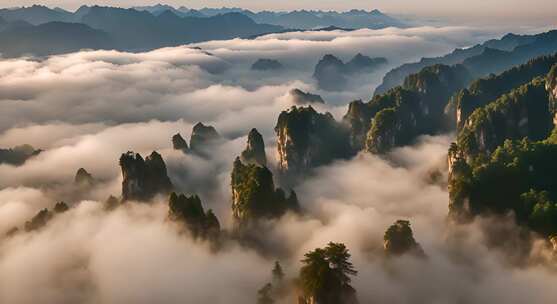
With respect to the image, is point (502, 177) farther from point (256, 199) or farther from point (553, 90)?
point (553, 90)

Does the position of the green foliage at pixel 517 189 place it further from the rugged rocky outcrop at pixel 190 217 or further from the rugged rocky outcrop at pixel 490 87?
the rugged rocky outcrop at pixel 490 87

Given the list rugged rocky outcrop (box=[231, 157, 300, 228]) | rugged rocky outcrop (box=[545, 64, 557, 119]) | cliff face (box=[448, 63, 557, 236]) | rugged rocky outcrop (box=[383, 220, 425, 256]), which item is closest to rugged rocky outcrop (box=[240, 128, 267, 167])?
rugged rocky outcrop (box=[231, 157, 300, 228])

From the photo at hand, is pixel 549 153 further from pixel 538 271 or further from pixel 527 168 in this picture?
pixel 538 271

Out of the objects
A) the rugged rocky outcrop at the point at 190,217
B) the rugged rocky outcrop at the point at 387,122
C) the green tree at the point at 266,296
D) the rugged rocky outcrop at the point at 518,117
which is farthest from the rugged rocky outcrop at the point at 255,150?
the green tree at the point at 266,296

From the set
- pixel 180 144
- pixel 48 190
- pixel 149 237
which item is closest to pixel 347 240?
pixel 149 237

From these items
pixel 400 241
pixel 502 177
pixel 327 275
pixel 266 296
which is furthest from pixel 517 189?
pixel 327 275

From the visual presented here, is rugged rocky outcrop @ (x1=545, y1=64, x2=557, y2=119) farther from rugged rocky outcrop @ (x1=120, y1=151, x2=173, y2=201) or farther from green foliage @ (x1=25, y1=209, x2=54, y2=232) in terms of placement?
green foliage @ (x1=25, y1=209, x2=54, y2=232)

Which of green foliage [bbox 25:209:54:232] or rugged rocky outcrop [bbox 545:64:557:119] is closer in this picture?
green foliage [bbox 25:209:54:232]
